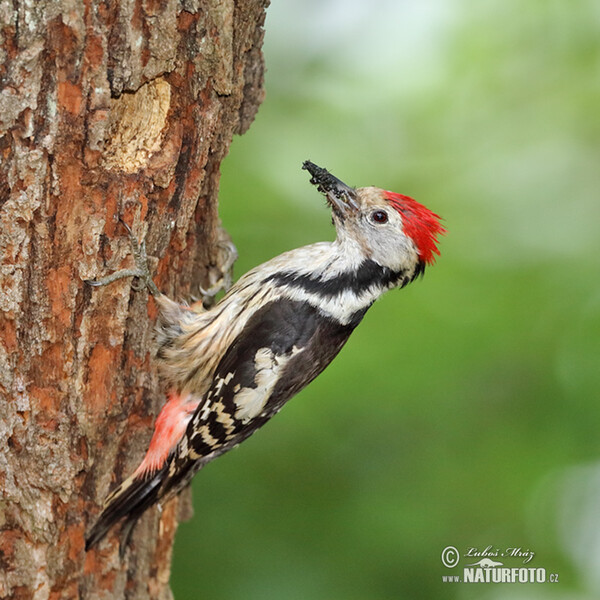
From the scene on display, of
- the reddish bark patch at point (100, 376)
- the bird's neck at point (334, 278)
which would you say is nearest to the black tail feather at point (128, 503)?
the reddish bark patch at point (100, 376)

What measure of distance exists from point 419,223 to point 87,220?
1.39 m

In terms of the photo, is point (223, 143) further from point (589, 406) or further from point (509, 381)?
point (589, 406)

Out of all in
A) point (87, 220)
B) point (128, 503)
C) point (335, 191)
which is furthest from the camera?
point (335, 191)

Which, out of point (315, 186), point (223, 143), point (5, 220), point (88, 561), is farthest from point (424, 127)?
point (88, 561)

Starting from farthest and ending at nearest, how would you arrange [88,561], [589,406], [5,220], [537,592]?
[537,592], [589,406], [88,561], [5,220]

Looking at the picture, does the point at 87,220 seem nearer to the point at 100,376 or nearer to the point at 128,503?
the point at 100,376

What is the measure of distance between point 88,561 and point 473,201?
7.81 ft

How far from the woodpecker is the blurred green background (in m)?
0.24

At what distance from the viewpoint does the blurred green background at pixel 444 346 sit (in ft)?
10.3

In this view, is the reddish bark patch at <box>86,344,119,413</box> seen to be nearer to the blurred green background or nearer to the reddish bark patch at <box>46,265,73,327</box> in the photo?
the reddish bark patch at <box>46,265,73,327</box>

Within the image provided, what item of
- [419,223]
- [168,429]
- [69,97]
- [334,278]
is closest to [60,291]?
[69,97]

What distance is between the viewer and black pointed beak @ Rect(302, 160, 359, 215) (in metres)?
3.08

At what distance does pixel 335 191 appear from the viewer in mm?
3109

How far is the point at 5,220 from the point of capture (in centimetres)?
214
